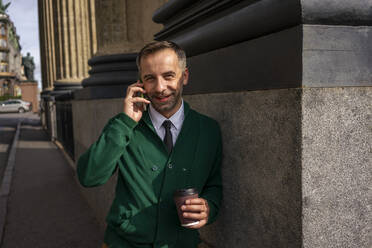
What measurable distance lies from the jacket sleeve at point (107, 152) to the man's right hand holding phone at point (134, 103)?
0.03 meters

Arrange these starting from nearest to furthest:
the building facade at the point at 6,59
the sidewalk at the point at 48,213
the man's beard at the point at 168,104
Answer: the man's beard at the point at 168,104
the sidewalk at the point at 48,213
the building facade at the point at 6,59

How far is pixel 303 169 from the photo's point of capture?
1449mm

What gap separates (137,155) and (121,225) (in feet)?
1.14

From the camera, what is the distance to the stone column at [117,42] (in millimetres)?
5258

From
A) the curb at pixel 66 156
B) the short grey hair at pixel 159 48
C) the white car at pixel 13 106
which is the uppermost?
the short grey hair at pixel 159 48

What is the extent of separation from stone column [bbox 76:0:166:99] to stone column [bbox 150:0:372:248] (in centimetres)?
369

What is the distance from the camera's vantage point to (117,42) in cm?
571

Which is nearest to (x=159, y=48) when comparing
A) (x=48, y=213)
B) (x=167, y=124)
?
(x=167, y=124)

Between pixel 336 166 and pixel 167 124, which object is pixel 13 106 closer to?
pixel 167 124

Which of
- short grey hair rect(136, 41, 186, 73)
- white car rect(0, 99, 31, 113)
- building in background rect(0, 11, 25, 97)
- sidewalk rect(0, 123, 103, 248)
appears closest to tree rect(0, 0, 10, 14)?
building in background rect(0, 11, 25, 97)

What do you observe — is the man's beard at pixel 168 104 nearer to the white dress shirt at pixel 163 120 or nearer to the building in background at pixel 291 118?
the white dress shirt at pixel 163 120

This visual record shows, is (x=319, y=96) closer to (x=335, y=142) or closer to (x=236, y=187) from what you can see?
(x=335, y=142)

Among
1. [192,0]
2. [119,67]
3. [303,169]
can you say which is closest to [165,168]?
[303,169]

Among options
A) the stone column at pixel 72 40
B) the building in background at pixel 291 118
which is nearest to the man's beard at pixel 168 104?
the building in background at pixel 291 118
